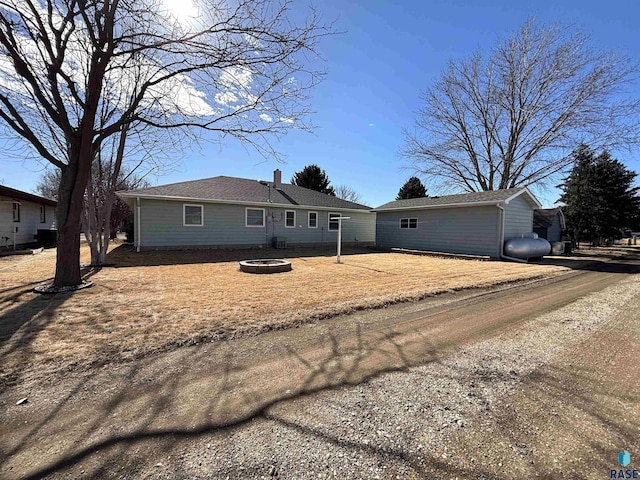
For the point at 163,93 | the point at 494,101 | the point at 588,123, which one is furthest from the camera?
the point at 494,101

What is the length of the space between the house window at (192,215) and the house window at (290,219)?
175 inches

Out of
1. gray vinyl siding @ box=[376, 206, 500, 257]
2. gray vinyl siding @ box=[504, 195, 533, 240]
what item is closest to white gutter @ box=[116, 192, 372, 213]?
gray vinyl siding @ box=[376, 206, 500, 257]

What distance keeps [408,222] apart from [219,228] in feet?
35.1

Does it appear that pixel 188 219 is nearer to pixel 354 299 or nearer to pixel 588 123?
pixel 354 299

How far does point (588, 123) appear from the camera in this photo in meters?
18.1

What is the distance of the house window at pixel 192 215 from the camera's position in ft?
44.8

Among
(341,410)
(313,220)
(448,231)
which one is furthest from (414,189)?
(341,410)

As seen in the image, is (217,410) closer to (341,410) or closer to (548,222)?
(341,410)

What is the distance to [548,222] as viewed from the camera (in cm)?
2264

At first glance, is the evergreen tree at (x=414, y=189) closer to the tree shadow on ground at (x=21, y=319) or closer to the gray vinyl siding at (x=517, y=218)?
the gray vinyl siding at (x=517, y=218)

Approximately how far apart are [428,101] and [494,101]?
4.44 metres

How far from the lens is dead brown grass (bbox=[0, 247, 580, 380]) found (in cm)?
338

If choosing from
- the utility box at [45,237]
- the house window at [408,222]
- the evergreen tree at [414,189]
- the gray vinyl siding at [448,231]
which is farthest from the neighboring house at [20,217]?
the evergreen tree at [414,189]

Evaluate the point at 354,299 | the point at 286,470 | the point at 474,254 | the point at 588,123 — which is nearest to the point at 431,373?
the point at 286,470
